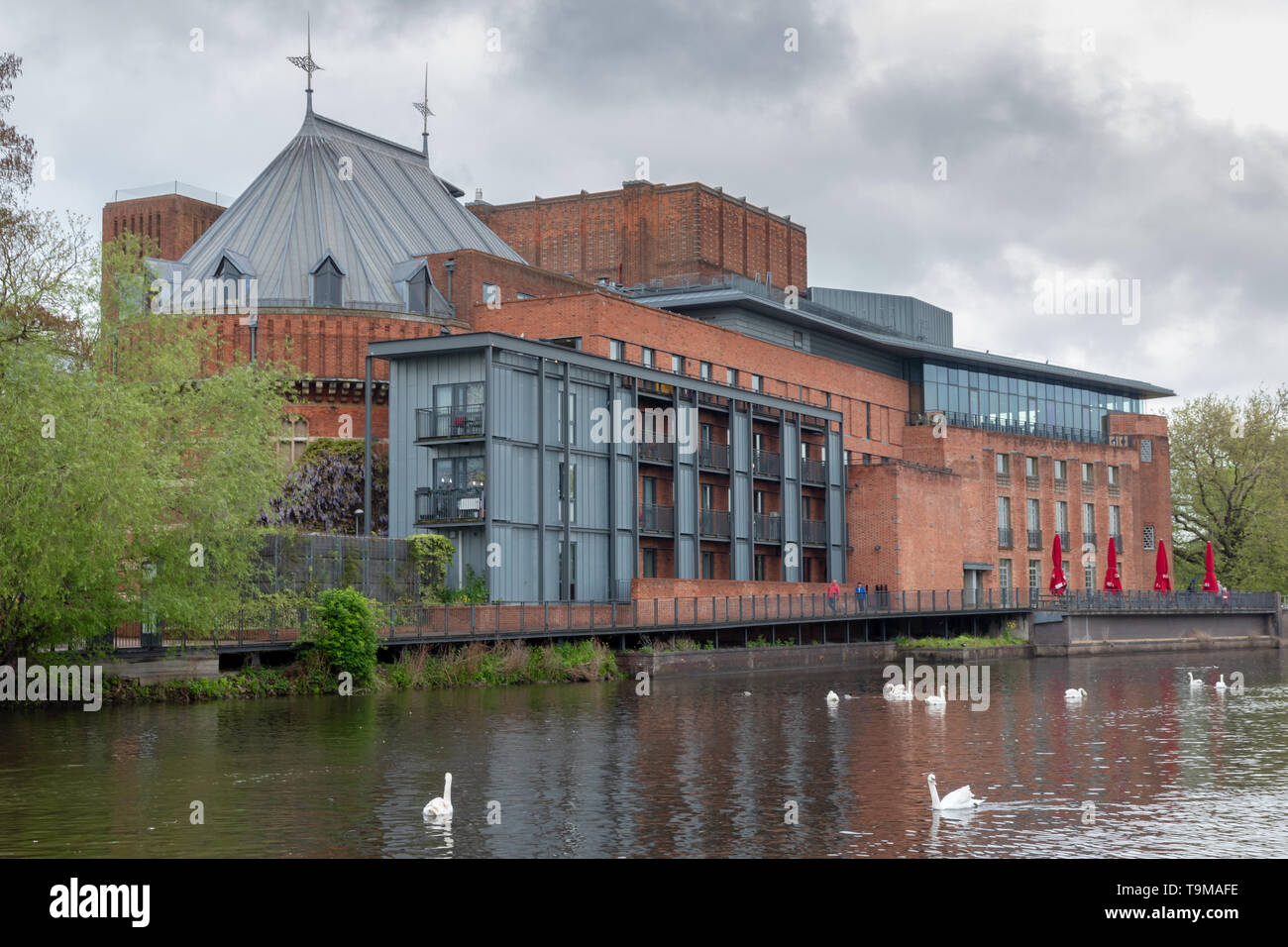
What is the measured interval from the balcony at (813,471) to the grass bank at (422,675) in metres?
20.2

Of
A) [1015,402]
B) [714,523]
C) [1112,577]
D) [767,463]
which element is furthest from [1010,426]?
[714,523]

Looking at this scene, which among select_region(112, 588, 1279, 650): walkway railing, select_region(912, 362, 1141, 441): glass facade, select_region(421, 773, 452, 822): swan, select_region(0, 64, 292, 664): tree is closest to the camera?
select_region(421, 773, 452, 822): swan

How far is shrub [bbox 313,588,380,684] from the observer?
34781 mm

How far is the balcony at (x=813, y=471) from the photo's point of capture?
61.5 metres

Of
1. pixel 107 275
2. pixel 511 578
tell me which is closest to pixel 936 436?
pixel 511 578

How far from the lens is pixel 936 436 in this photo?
76.9 m

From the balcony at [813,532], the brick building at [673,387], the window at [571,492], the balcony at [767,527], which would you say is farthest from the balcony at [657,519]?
the balcony at [813,532]

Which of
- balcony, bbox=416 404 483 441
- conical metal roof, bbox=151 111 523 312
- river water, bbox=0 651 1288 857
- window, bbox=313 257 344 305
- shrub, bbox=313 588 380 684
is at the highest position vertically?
conical metal roof, bbox=151 111 523 312

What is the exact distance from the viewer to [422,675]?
37.3 metres

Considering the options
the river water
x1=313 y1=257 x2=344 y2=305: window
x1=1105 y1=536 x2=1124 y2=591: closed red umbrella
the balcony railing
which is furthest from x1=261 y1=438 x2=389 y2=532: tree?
x1=1105 y1=536 x2=1124 y2=591: closed red umbrella

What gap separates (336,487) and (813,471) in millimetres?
20617

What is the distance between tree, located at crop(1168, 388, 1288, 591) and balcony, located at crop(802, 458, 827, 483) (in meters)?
33.9

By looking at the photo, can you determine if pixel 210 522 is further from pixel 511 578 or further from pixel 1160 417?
pixel 1160 417

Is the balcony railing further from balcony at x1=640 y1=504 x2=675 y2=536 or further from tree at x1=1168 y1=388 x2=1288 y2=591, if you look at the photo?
balcony at x1=640 y1=504 x2=675 y2=536
